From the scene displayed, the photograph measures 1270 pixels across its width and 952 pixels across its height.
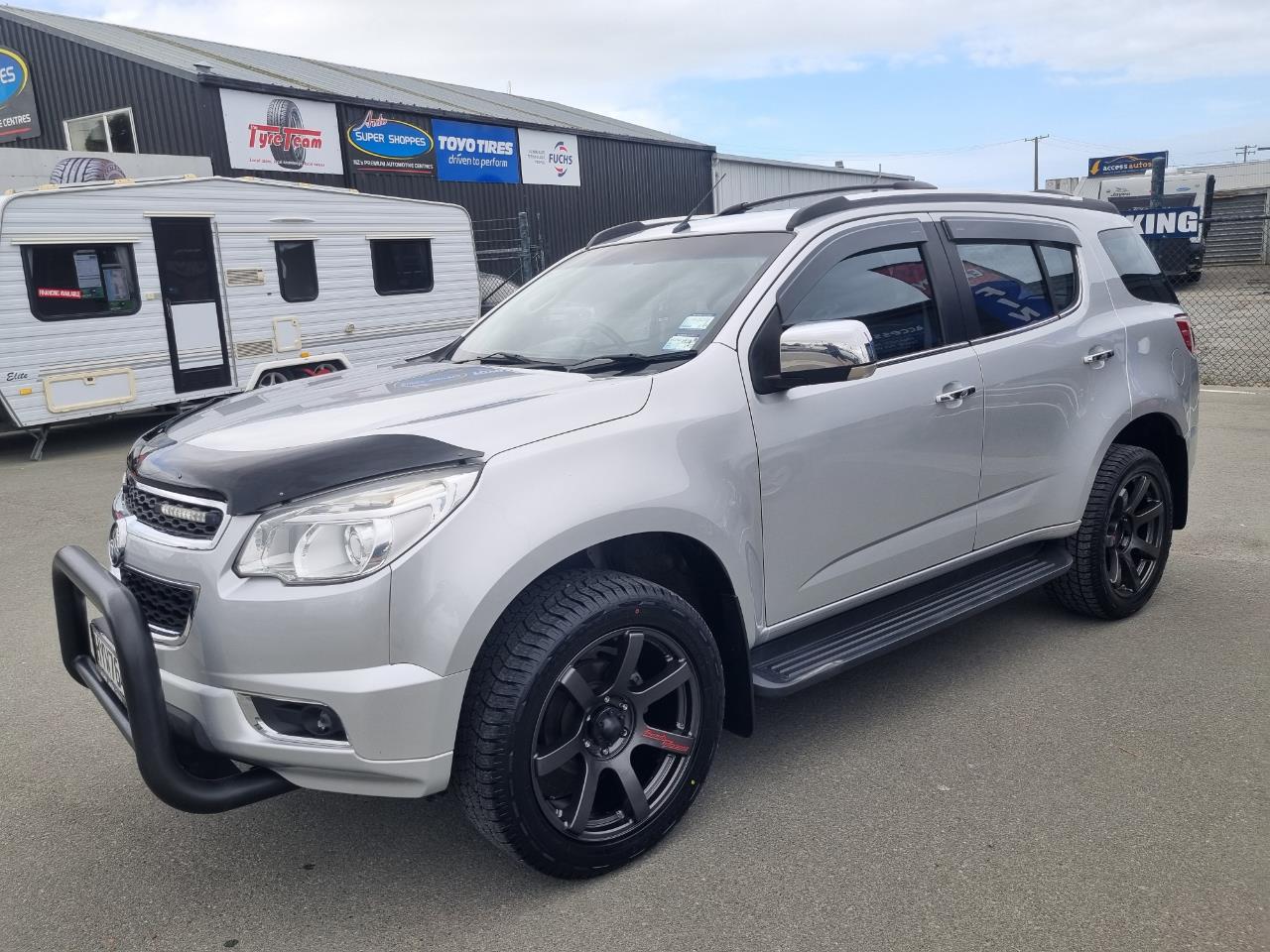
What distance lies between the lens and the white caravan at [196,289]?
32.9ft

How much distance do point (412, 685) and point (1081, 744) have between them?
7.68ft

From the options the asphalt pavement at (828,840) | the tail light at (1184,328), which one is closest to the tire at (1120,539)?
the asphalt pavement at (828,840)

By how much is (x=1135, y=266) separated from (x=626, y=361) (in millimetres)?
2822

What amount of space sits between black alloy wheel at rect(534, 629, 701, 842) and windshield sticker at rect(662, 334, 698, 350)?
3.06ft

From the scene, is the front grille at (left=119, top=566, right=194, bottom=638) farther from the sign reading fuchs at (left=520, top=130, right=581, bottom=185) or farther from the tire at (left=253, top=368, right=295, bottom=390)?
the sign reading fuchs at (left=520, top=130, right=581, bottom=185)

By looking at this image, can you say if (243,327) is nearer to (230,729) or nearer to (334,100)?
(334,100)

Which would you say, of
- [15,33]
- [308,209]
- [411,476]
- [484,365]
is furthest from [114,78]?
[411,476]

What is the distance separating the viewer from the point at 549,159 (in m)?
23.2

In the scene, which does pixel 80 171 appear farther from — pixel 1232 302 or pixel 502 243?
pixel 1232 302

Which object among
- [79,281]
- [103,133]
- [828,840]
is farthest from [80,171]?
[828,840]

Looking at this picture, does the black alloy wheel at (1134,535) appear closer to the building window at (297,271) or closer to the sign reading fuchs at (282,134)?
→ the building window at (297,271)

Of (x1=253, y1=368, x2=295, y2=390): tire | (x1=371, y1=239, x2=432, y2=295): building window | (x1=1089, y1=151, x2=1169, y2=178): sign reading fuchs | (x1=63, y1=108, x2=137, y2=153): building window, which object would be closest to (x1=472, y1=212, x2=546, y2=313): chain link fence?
(x1=371, y1=239, x2=432, y2=295): building window

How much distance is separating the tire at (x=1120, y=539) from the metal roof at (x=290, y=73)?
16.2 meters

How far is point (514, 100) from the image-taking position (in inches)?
1110
